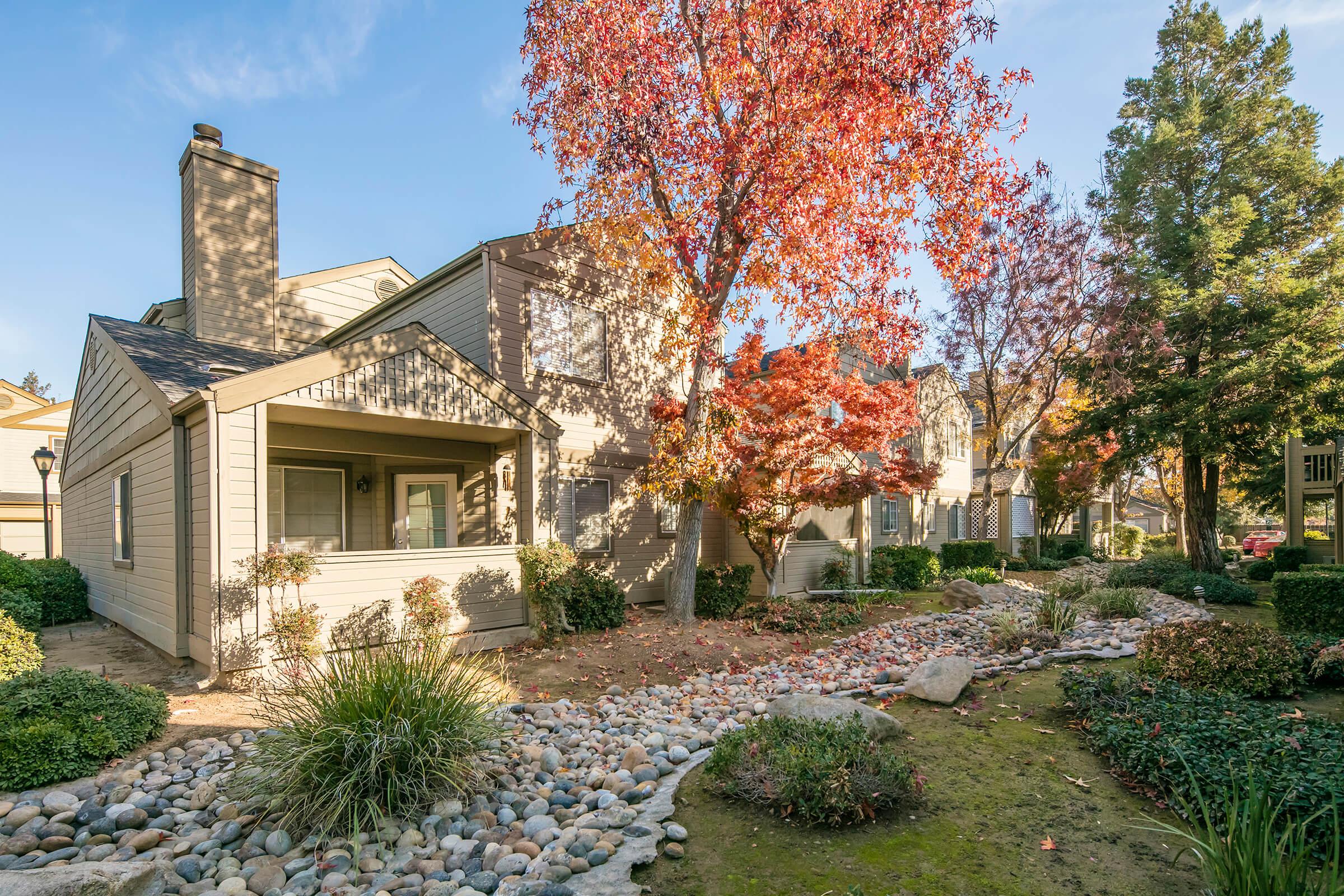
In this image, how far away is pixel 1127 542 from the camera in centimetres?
2792

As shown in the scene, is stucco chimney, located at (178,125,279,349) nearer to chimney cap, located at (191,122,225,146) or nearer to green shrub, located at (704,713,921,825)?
chimney cap, located at (191,122,225,146)

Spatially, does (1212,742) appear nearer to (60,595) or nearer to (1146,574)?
(1146,574)

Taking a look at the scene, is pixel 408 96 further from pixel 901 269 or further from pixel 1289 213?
pixel 1289 213

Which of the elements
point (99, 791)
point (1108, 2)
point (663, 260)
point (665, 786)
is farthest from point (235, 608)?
point (1108, 2)

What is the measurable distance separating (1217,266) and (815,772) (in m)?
15.9

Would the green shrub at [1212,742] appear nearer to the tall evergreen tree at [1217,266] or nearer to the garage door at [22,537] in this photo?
the tall evergreen tree at [1217,266]

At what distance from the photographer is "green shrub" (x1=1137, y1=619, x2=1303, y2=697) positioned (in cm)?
580

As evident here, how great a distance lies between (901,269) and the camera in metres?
10.9

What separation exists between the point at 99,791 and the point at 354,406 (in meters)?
4.20

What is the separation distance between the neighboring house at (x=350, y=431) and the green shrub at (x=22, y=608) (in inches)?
35.2

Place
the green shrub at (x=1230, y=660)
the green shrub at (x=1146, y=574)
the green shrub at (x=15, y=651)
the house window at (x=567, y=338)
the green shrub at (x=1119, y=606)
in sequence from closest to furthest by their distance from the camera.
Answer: the green shrub at (x=1230, y=660), the green shrub at (x=15, y=651), the green shrub at (x=1119, y=606), the house window at (x=567, y=338), the green shrub at (x=1146, y=574)

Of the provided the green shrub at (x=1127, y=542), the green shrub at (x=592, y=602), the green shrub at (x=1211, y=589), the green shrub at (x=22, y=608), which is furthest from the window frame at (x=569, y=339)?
the green shrub at (x=1127, y=542)

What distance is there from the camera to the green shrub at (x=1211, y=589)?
1241 centimetres

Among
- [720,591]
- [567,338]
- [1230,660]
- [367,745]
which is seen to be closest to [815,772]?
[367,745]
